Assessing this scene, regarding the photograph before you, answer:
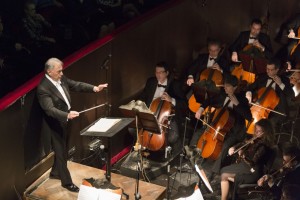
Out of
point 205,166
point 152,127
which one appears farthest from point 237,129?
point 152,127

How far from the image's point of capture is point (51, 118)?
205 inches

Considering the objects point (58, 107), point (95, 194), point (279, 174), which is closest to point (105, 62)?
point (58, 107)

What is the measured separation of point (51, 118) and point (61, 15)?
2.03 metres

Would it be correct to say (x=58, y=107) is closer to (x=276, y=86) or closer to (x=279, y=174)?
(x=279, y=174)

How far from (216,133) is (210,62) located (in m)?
1.47

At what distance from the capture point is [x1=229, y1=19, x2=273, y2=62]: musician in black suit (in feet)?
23.2

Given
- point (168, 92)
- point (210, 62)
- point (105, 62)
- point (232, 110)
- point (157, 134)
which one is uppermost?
point (105, 62)

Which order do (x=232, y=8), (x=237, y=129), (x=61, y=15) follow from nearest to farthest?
1. (x=237, y=129)
2. (x=61, y=15)
3. (x=232, y=8)

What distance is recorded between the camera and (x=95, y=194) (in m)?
4.53

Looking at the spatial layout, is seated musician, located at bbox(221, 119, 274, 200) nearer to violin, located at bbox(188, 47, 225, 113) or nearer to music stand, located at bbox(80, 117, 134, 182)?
violin, located at bbox(188, 47, 225, 113)

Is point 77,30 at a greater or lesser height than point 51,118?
greater

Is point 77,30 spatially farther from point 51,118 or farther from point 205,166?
point 205,166

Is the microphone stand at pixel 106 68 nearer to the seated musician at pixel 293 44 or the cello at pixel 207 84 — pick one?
the cello at pixel 207 84

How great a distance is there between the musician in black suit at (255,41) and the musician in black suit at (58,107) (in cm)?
270
